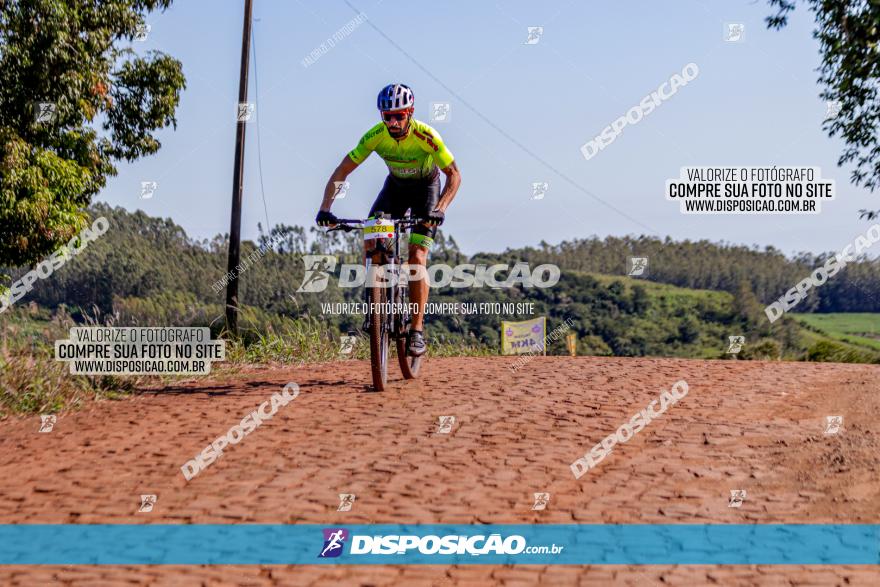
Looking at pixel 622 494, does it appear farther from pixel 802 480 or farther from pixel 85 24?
pixel 85 24

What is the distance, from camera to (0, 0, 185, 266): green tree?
15977 millimetres

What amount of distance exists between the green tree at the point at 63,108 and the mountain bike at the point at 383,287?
30.5 ft

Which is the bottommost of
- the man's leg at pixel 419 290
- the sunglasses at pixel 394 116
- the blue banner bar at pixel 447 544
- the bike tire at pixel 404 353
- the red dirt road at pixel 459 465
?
the blue banner bar at pixel 447 544

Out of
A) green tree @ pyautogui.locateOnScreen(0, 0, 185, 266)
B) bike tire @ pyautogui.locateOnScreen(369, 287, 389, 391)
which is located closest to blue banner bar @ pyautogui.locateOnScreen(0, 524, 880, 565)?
bike tire @ pyautogui.locateOnScreen(369, 287, 389, 391)

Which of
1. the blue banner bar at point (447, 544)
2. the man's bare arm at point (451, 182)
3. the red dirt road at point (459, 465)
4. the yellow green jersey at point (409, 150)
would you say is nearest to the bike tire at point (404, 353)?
the red dirt road at point (459, 465)

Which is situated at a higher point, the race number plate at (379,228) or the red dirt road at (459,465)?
the race number plate at (379,228)

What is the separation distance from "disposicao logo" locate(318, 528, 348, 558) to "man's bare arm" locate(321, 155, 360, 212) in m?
4.96

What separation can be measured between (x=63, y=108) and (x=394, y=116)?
10.4 m

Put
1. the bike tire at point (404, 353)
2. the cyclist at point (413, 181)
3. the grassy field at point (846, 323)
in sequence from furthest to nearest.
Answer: the grassy field at point (846, 323) < the bike tire at point (404, 353) < the cyclist at point (413, 181)

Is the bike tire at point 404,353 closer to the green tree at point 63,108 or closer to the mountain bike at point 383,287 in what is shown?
the mountain bike at point 383,287

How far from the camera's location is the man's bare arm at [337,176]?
9891mm

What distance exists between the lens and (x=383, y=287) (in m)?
9.52

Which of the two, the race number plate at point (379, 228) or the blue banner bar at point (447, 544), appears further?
the race number plate at point (379, 228)

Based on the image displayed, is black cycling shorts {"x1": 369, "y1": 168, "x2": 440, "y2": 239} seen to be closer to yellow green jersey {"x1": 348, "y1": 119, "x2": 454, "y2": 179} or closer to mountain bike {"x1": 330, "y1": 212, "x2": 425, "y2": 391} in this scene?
yellow green jersey {"x1": 348, "y1": 119, "x2": 454, "y2": 179}
